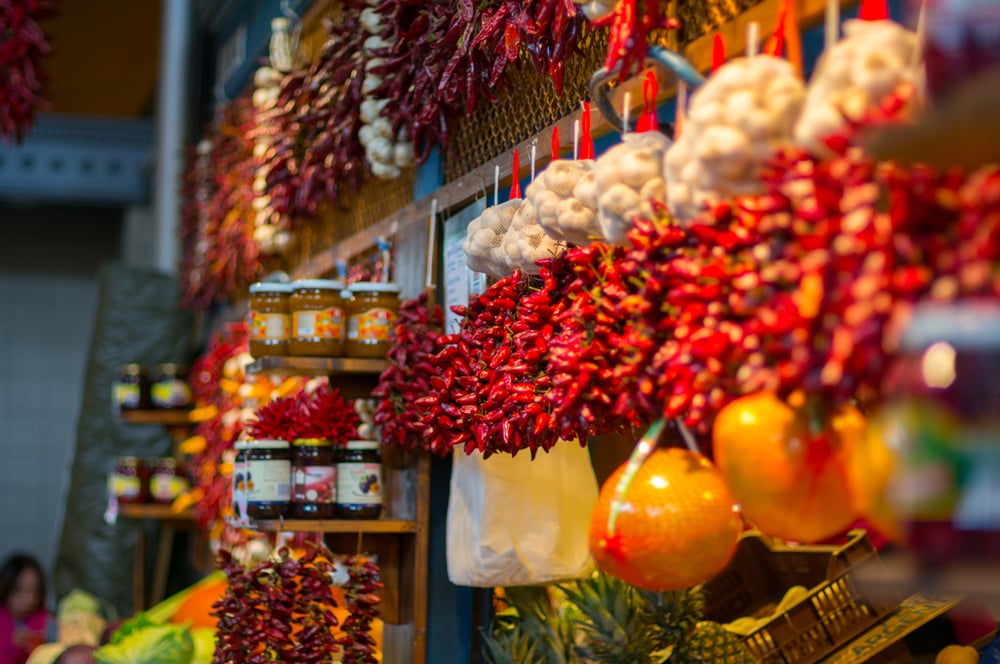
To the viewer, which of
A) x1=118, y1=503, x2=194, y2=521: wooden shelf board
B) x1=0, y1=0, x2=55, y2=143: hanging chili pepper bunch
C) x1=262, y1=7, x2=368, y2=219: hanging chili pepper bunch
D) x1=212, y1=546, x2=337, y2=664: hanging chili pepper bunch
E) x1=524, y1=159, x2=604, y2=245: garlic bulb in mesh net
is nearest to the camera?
x1=524, y1=159, x2=604, y2=245: garlic bulb in mesh net

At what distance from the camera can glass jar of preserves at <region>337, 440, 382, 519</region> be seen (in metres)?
3.35

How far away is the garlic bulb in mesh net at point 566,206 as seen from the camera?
84.3 inches

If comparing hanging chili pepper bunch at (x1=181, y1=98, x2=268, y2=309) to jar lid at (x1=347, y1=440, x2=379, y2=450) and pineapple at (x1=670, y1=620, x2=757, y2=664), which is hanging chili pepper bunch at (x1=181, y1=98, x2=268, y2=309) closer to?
jar lid at (x1=347, y1=440, x2=379, y2=450)

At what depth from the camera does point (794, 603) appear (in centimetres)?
304

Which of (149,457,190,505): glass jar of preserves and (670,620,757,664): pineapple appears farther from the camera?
(149,457,190,505): glass jar of preserves

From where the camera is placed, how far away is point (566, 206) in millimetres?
2150

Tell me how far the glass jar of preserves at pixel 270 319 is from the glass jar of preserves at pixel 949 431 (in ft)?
7.90

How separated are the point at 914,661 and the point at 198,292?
187 inches

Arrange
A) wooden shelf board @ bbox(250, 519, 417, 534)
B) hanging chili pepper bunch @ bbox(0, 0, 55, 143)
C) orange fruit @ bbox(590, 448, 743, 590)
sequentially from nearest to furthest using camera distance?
1. orange fruit @ bbox(590, 448, 743, 590)
2. wooden shelf board @ bbox(250, 519, 417, 534)
3. hanging chili pepper bunch @ bbox(0, 0, 55, 143)

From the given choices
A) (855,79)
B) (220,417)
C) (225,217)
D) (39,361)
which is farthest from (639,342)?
(39,361)

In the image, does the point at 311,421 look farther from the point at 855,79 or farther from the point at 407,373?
the point at 855,79

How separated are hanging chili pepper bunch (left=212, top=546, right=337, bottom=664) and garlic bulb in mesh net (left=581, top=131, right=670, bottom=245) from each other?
1.64m

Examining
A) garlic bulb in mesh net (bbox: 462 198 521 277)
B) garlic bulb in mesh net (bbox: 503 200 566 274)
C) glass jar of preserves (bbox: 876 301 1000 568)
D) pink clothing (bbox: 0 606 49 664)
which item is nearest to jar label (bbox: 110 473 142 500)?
pink clothing (bbox: 0 606 49 664)

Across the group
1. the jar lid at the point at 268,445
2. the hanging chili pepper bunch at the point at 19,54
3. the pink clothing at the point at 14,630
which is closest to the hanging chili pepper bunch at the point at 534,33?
the jar lid at the point at 268,445
